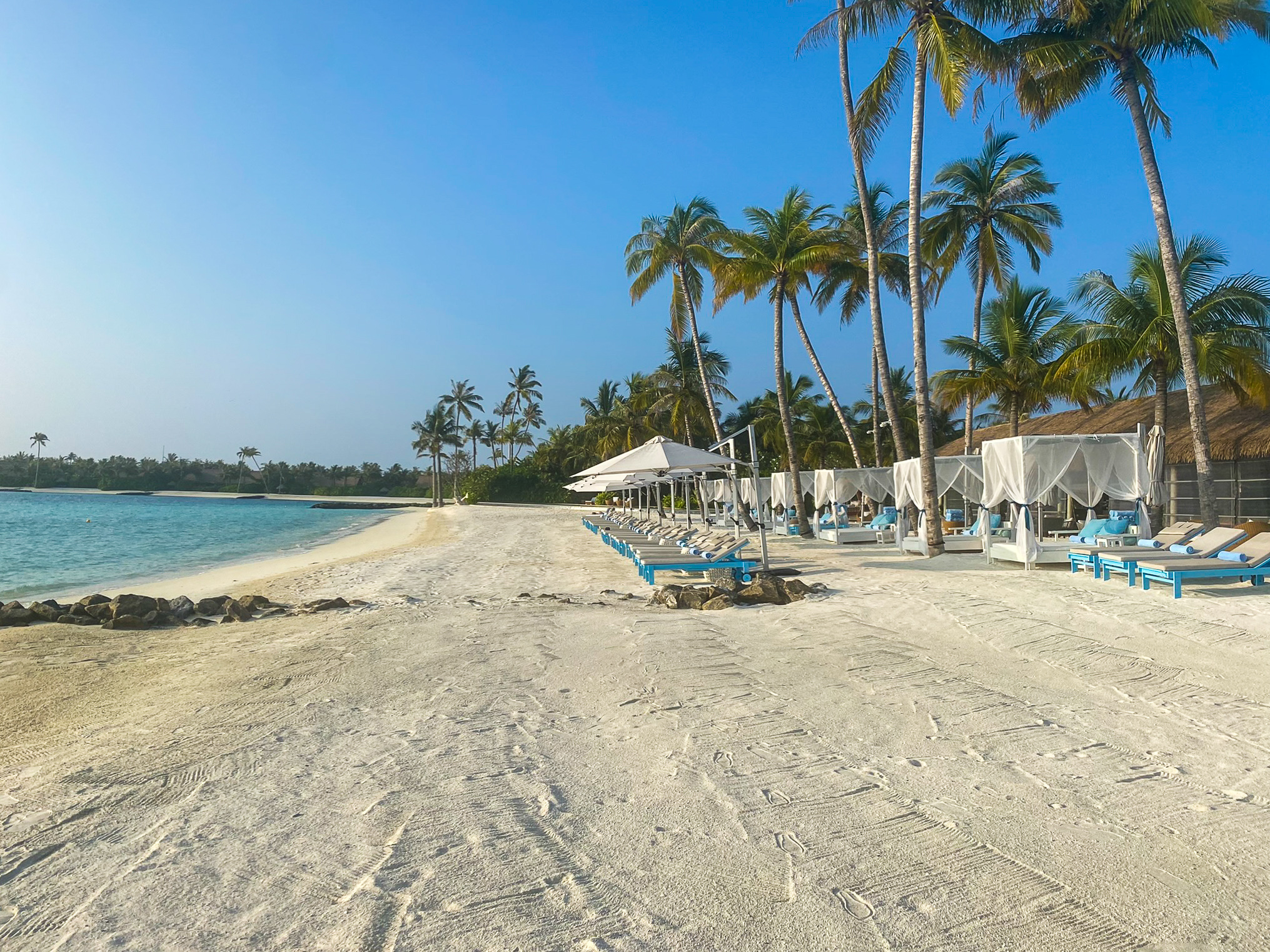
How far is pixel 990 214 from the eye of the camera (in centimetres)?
2036

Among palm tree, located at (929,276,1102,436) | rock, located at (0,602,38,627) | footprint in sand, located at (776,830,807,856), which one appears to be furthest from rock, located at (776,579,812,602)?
palm tree, located at (929,276,1102,436)

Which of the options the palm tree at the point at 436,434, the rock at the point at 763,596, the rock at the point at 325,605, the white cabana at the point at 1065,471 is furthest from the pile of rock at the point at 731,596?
the palm tree at the point at 436,434

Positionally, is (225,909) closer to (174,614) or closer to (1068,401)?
(174,614)

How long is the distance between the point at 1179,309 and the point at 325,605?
521 inches

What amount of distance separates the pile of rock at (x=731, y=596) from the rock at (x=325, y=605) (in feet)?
12.5

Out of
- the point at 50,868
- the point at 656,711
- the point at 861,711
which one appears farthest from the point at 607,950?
the point at 861,711

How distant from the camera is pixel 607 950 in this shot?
2.32 m

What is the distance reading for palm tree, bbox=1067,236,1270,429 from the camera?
1410 centimetres

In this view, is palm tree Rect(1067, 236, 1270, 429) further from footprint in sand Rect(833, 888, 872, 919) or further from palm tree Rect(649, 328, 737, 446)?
palm tree Rect(649, 328, 737, 446)

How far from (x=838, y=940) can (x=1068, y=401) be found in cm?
2116

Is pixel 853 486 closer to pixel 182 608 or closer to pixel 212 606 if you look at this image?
pixel 212 606

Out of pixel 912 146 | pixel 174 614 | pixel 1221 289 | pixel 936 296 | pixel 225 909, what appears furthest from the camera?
pixel 936 296

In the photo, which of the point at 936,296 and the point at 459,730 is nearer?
the point at 459,730

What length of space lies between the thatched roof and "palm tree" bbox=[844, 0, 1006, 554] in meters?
3.19
